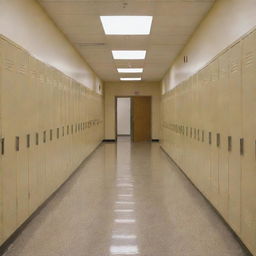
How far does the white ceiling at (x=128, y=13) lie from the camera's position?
182 inches

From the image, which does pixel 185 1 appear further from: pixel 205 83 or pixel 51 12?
pixel 51 12

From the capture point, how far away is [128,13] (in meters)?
5.00

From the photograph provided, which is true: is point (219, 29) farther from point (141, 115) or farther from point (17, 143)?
point (141, 115)

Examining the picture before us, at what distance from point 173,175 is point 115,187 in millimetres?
1663

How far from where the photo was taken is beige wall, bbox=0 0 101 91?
11.0 ft

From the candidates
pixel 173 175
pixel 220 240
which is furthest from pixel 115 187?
pixel 220 240

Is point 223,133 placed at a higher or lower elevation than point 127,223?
higher

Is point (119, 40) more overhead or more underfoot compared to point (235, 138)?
more overhead

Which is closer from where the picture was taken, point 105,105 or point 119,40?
point 119,40

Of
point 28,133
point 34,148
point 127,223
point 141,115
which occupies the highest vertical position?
point 141,115

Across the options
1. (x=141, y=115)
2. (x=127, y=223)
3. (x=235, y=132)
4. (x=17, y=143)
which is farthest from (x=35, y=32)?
(x=141, y=115)

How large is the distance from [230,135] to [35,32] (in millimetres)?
3025

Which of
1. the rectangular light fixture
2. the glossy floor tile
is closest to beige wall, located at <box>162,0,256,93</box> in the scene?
the rectangular light fixture

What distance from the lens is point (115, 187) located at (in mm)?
5711
